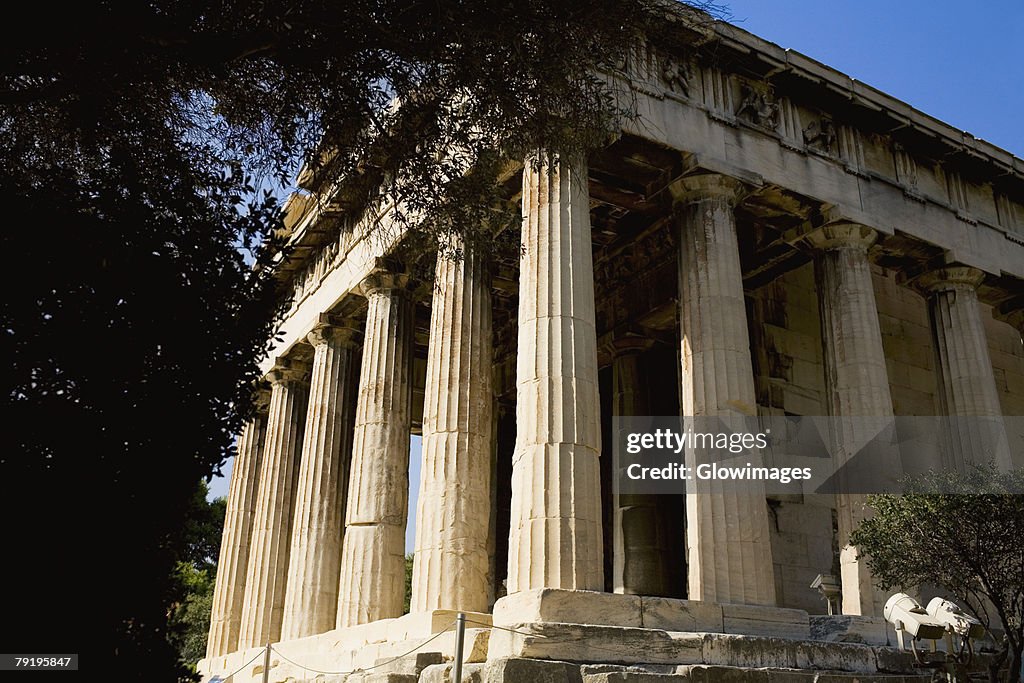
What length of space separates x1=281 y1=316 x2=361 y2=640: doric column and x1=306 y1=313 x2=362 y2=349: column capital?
0.8 inches

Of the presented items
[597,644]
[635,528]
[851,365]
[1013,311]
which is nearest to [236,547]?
[635,528]

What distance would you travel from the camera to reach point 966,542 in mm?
12367

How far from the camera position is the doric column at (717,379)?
41.4 feet

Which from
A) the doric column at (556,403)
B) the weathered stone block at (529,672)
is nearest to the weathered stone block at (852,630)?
the doric column at (556,403)

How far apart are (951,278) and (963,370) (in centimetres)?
174

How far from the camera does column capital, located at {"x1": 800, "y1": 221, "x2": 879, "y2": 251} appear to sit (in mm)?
16281

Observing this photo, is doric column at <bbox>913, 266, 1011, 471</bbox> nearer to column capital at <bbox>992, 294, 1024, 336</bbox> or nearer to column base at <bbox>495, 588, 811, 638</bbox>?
column capital at <bbox>992, 294, 1024, 336</bbox>

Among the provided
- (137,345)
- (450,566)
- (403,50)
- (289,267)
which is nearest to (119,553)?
(137,345)

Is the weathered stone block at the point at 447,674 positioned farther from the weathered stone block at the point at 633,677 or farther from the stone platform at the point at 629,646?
the weathered stone block at the point at 633,677

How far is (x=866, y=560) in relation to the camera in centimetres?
1395

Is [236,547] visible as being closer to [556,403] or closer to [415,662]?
[415,662]

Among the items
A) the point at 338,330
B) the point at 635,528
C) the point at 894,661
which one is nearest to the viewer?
the point at 894,661

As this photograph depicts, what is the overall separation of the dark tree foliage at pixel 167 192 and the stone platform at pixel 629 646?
4.25 metres

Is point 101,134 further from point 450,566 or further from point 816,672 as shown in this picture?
point 816,672
